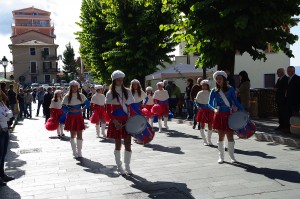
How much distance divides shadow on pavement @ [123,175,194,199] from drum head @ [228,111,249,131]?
1.98 meters

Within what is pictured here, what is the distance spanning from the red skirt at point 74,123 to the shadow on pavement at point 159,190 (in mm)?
2904

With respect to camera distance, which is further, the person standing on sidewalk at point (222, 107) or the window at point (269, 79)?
the window at point (269, 79)

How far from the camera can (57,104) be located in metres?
13.9

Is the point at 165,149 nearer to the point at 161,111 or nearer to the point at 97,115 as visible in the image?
the point at 97,115

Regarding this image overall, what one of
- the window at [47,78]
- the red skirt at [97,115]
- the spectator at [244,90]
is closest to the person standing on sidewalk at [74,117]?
the red skirt at [97,115]

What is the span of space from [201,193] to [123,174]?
6.29 ft

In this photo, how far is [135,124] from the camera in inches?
278

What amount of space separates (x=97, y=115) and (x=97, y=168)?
5433 mm

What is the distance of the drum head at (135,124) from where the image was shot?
23.1ft

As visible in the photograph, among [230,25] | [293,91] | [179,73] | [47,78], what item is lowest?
[293,91]

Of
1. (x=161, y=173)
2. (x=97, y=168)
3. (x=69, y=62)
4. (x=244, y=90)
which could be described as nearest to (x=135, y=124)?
(x=161, y=173)

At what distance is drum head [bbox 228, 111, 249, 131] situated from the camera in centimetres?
770

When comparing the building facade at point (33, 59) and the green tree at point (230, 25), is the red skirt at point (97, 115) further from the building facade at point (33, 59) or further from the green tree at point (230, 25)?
the building facade at point (33, 59)

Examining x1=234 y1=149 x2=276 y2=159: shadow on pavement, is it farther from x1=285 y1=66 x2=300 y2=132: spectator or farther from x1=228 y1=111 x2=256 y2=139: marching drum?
x1=285 y1=66 x2=300 y2=132: spectator
